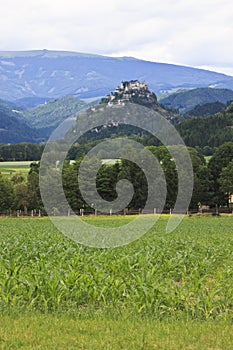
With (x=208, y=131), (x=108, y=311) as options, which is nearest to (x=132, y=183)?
(x=108, y=311)

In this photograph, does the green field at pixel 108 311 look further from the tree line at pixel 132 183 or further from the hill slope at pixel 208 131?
the hill slope at pixel 208 131

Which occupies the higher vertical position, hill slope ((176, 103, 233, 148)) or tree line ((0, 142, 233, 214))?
hill slope ((176, 103, 233, 148))

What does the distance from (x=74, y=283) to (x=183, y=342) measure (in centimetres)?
455

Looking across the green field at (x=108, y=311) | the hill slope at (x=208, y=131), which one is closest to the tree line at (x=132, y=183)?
the green field at (x=108, y=311)

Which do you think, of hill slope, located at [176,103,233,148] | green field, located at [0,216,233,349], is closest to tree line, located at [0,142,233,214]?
green field, located at [0,216,233,349]

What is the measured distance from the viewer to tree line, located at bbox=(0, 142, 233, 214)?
7775 cm

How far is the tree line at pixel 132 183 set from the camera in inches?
3061

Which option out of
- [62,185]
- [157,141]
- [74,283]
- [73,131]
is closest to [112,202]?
[62,185]

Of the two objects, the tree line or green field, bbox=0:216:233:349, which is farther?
the tree line

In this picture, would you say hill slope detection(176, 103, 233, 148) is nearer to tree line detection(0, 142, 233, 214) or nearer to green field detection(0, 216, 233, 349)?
tree line detection(0, 142, 233, 214)

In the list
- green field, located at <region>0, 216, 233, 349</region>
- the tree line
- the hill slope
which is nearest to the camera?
green field, located at <region>0, 216, 233, 349</region>

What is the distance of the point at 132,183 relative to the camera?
260ft

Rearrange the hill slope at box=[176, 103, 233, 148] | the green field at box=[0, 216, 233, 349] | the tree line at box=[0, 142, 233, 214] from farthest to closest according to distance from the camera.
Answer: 1. the hill slope at box=[176, 103, 233, 148]
2. the tree line at box=[0, 142, 233, 214]
3. the green field at box=[0, 216, 233, 349]

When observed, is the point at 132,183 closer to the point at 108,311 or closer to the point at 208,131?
the point at 108,311
